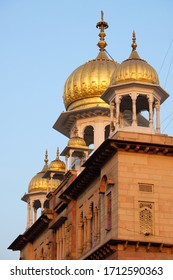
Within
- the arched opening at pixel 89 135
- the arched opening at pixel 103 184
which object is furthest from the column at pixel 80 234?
the arched opening at pixel 89 135

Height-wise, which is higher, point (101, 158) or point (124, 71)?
point (124, 71)

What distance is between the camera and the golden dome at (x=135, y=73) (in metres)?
30.3

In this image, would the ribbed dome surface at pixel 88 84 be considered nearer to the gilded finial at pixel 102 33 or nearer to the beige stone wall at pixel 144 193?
the gilded finial at pixel 102 33

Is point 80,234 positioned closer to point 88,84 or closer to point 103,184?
point 103,184

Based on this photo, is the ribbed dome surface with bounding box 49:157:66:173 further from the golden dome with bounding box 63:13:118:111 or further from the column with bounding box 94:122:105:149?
the golden dome with bounding box 63:13:118:111

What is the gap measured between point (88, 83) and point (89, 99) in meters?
0.88

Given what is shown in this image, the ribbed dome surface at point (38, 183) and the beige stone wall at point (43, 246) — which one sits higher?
the ribbed dome surface at point (38, 183)

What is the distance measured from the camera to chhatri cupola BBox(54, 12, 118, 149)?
40.1 metres

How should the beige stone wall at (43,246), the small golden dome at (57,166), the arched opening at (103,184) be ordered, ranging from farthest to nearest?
1. the small golden dome at (57,166)
2. the beige stone wall at (43,246)
3. the arched opening at (103,184)

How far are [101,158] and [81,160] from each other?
802 cm

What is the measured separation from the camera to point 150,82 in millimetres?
30438
